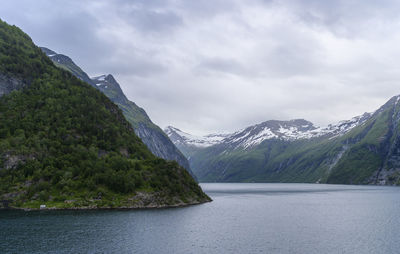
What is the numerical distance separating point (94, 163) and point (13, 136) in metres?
36.4

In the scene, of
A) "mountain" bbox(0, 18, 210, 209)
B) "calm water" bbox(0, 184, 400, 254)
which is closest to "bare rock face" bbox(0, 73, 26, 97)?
"mountain" bbox(0, 18, 210, 209)

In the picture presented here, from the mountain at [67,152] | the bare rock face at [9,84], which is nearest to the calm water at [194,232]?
the mountain at [67,152]

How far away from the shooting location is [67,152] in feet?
452

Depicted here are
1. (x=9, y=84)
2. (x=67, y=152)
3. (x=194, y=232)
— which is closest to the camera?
(x=194, y=232)

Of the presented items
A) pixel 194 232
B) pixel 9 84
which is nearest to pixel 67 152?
pixel 9 84

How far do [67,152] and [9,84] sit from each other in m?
55.8

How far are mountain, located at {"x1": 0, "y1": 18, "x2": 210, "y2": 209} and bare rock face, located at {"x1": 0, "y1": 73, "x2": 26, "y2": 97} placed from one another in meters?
0.47

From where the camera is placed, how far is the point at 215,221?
91062 millimetres

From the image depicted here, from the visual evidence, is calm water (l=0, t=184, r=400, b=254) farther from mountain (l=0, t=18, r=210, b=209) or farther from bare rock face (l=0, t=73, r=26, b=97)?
bare rock face (l=0, t=73, r=26, b=97)

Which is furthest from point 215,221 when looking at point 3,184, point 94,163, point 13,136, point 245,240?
point 13,136

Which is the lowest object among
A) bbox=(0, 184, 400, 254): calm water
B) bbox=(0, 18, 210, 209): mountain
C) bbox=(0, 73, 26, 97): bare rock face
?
bbox=(0, 184, 400, 254): calm water

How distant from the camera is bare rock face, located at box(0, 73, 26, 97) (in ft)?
513

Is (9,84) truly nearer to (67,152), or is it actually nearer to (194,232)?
(67,152)

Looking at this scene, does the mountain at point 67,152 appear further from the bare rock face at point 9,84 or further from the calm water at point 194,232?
the calm water at point 194,232
